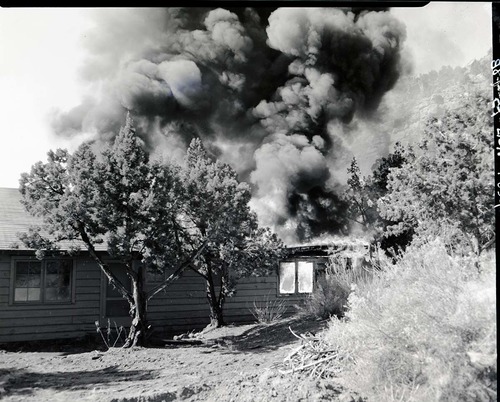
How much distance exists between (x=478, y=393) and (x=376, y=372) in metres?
1.02

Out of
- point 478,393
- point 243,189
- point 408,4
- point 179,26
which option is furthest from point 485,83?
point 179,26

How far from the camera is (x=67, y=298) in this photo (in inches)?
412

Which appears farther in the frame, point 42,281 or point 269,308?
point 269,308

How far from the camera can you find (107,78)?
10.8 meters

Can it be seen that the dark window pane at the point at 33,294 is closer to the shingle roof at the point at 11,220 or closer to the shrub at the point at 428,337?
the shingle roof at the point at 11,220

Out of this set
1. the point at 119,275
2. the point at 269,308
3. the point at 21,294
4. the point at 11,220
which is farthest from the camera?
the point at 269,308

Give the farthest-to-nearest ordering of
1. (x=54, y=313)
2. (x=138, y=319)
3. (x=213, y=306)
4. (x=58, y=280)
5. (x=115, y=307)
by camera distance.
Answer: (x=213, y=306)
(x=115, y=307)
(x=58, y=280)
(x=54, y=313)
(x=138, y=319)

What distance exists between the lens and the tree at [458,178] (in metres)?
7.60

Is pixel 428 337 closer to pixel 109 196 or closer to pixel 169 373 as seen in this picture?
pixel 169 373

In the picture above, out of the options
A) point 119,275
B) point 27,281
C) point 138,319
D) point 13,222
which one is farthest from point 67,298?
point 138,319

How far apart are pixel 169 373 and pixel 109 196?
321 cm

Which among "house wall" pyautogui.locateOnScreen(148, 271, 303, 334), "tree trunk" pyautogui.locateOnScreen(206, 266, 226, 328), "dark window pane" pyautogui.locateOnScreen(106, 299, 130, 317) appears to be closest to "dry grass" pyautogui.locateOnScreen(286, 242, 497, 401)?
"tree trunk" pyautogui.locateOnScreen(206, 266, 226, 328)

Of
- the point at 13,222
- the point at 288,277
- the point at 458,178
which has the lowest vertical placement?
the point at 288,277

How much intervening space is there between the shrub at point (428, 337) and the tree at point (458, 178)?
2154mm
